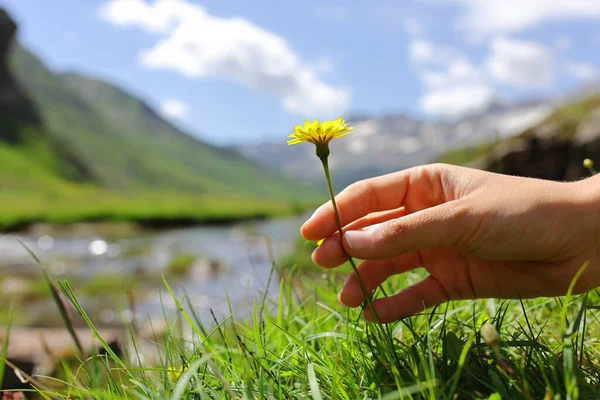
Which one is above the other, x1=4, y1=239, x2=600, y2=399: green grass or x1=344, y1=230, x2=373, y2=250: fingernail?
x1=344, y1=230, x2=373, y2=250: fingernail

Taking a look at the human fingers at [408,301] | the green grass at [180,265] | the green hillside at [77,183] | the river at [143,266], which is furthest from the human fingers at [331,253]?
the green hillside at [77,183]

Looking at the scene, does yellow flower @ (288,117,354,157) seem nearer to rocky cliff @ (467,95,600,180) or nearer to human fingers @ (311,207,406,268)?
human fingers @ (311,207,406,268)

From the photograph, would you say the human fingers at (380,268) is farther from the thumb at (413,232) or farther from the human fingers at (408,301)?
the thumb at (413,232)

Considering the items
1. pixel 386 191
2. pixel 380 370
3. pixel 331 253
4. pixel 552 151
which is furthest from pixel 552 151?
pixel 380 370

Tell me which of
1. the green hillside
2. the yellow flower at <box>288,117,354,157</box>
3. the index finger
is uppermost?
the green hillside

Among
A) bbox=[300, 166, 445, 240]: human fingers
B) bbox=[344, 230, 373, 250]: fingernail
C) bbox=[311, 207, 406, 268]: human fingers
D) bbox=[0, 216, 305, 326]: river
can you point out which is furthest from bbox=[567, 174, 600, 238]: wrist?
bbox=[0, 216, 305, 326]: river

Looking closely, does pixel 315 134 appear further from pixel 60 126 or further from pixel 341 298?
pixel 60 126
